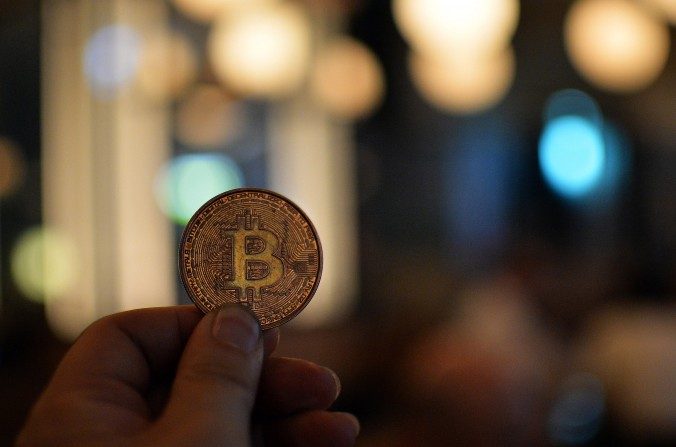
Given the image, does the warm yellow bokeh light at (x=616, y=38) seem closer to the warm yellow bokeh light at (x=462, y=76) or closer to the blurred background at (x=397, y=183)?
the blurred background at (x=397, y=183)

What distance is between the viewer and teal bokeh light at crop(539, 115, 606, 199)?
5871 millimetres

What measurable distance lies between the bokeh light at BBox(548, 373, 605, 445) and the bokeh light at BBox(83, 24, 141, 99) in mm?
3321

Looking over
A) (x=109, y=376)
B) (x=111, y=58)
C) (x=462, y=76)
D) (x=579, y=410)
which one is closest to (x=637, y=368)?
(x=579, y=410)

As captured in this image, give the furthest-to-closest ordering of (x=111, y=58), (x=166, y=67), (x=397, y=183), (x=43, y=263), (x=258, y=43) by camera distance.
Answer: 1. (x=397, y=183)
2. (x=166, y=67)
3. (x=111, y=58)
4. (x=43, y=263)
5. (x=258, y=43)

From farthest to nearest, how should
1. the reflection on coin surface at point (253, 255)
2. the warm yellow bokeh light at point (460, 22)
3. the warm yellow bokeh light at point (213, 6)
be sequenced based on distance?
the warm yellow bokeh light at point (213, 6)
the warm yellow bokeh light at point (460, 22)
the reflection on coin surface at point (253, 255)

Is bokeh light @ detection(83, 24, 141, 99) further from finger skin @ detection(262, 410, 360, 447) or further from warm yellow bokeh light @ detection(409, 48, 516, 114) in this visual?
finger skin @ detection(262, 410, 360, 447)

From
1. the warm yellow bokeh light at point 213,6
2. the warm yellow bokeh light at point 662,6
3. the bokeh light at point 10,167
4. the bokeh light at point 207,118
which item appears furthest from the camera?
the bokeh light at point 207,118

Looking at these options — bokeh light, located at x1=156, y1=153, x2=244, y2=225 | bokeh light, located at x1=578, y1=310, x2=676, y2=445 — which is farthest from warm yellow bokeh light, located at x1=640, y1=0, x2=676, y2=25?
bokeh light, located at x1=156, y1=153, x2=244, y2=225

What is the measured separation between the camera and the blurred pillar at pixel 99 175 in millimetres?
4980

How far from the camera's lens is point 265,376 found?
1206 mm

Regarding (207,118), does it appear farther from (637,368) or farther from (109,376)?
(109,376)

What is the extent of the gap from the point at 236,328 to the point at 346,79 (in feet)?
14.1

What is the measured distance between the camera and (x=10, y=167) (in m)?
4.73

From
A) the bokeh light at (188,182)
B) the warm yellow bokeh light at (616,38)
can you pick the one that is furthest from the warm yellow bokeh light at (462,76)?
the bokeh light at (188,182)
